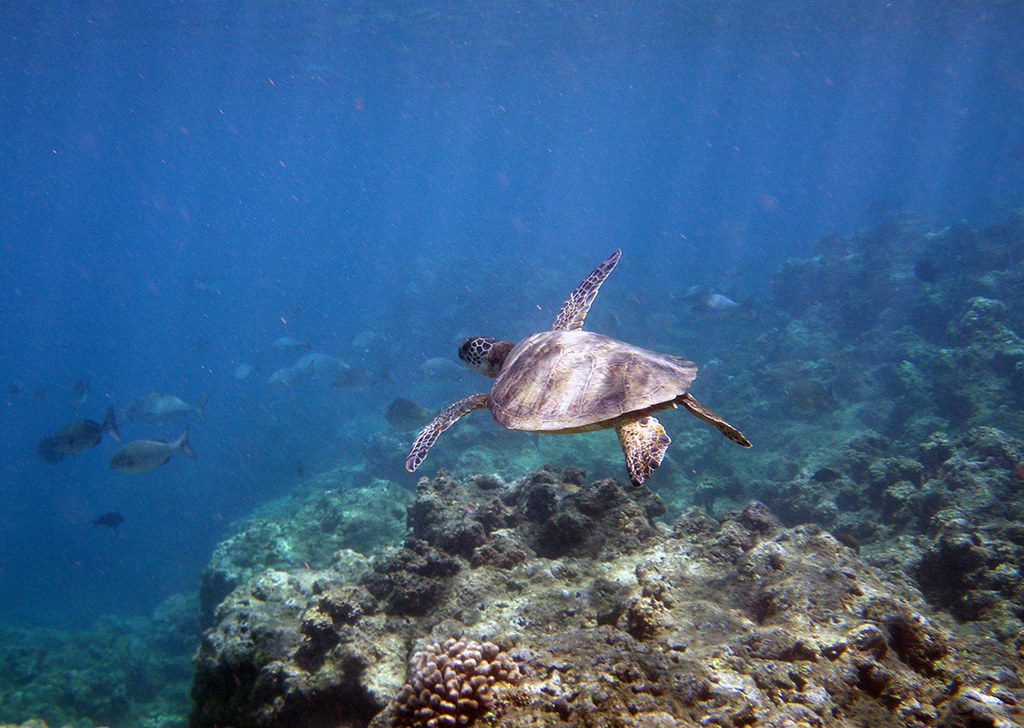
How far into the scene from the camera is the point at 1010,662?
3.41 meters

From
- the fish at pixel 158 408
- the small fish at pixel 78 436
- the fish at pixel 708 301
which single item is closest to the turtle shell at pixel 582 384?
the small fish at pixel 78 436

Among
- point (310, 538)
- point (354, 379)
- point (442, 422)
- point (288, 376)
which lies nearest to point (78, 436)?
point (310, 538)

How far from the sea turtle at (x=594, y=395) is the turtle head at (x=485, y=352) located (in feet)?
1.88

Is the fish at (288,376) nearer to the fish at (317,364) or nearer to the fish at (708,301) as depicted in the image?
the fish at (317,364)

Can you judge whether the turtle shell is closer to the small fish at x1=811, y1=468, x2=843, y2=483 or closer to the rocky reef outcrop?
the rocky reef outcrop

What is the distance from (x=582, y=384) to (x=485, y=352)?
6.01 ft

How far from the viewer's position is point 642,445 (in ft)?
12.0

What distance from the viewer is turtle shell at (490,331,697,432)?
3691mm

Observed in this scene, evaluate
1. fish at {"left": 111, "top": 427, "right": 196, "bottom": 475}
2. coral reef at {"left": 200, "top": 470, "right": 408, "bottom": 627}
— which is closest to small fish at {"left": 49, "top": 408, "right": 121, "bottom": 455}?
fish at {"left": 111, "top": 427, "right": 196, "bottom": 475}

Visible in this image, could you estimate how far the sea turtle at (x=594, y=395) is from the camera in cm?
361

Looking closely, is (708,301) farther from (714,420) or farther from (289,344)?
(289,344)

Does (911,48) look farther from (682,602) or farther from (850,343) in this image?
(682,602)

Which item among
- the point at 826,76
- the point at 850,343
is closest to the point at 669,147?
the point at 826,76

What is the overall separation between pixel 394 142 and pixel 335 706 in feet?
258
